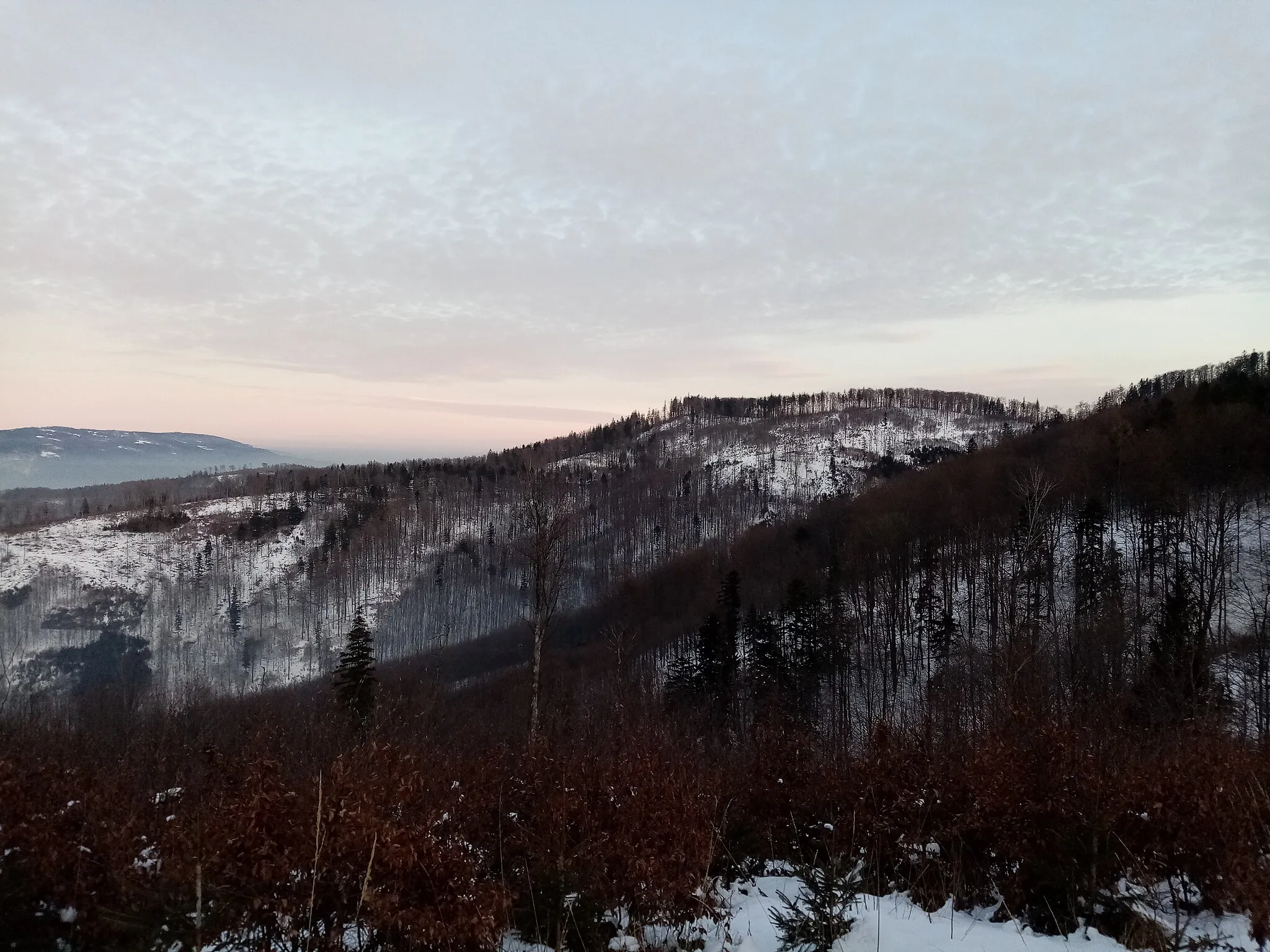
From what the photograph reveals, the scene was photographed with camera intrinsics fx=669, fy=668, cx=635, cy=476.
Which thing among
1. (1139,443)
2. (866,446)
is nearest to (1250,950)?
(1139,443)

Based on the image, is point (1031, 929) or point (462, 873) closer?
point (462, 873)

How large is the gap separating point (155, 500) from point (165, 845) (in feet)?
532

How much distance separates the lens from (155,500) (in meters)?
137

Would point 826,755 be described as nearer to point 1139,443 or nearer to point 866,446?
point 1139,443

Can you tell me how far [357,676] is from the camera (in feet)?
87.3

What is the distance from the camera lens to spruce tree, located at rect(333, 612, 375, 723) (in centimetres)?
2583

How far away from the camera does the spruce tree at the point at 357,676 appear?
2583 centimetres

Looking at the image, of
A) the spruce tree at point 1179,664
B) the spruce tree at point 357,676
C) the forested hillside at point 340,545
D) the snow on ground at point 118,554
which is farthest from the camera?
the snow on ground at point 118,554

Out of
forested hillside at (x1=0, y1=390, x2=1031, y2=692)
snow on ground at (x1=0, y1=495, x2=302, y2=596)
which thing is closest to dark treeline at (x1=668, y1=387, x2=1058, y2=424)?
forested hillside at (x1=0, y1=390, x2=1031, y2=692)

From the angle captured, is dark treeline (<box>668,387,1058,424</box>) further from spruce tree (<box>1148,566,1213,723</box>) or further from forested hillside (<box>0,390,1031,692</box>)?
spruce tree (<box>1148,566,1213,723</box>)

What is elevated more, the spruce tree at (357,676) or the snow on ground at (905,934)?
the snow on ground at (905,934)

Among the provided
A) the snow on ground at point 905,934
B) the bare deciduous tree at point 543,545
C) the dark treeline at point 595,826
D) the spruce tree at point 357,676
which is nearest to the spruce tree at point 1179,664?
the dark treeline at point 595,826

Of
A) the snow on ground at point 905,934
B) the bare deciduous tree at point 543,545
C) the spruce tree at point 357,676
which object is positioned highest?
the bare deciduous tree at point 543,545

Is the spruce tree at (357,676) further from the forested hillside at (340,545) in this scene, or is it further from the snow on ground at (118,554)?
the snow on ground at (118,554)
